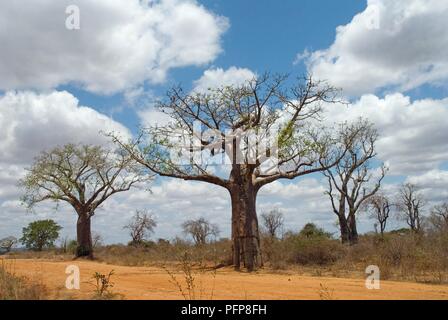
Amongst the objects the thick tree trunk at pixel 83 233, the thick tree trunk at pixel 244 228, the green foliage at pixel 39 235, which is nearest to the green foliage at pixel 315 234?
the thick tree trunk at pixel 244 228

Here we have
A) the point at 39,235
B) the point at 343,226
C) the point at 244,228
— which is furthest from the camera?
the point at 39,235

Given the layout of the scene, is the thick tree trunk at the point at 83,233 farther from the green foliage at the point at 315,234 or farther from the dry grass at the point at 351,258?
the green foliage at the point at 315,234

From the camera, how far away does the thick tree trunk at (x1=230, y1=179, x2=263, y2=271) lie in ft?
48.2

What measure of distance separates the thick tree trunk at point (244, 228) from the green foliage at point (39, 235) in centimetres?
2752

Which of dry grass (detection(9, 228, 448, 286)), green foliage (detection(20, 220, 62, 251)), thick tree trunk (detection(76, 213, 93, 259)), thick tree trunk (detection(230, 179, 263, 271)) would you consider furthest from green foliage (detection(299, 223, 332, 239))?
green foliage (detection(20, 220, 62, 251))

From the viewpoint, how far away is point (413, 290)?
8.12 metres

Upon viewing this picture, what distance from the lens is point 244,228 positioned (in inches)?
585

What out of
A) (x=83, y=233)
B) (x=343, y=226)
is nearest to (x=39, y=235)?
(x=83, y=233)

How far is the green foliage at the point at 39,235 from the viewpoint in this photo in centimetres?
3816

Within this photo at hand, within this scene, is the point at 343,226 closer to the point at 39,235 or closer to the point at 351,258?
the point at 351,258

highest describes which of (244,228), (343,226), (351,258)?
(244,228)

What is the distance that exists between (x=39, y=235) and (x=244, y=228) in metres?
28.8

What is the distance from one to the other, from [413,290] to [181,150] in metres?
8.69
